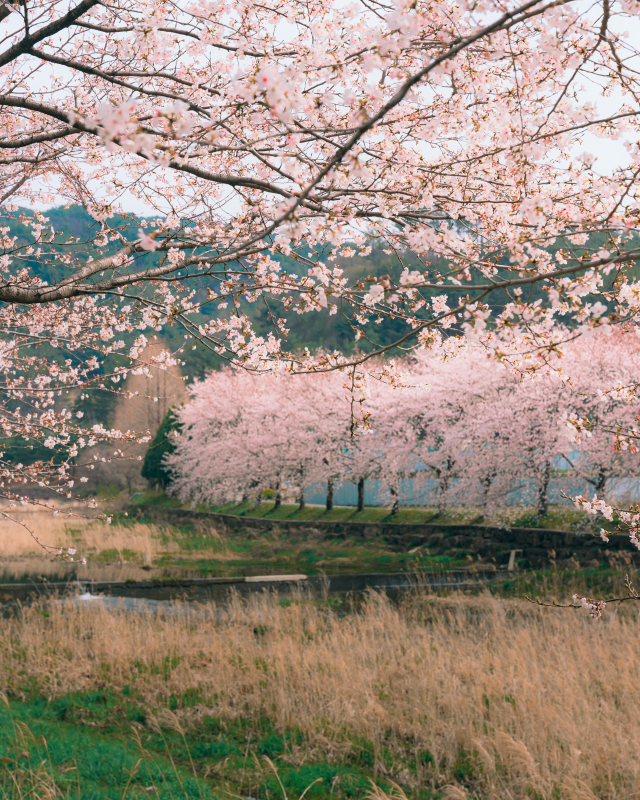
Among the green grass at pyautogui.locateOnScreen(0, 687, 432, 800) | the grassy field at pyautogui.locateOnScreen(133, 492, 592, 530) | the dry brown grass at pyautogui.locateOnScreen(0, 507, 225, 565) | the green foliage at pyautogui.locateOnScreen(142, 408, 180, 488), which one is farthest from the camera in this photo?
the green foliage at pyautogui.locateOnScreen(142, 408, 180, 488)

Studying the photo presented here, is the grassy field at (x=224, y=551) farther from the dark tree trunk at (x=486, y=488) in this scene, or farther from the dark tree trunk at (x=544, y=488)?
the dark tree trunk at (x=486, y=488)

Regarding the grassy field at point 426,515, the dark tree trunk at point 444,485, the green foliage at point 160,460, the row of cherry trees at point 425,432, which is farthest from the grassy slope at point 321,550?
the green foliage at point 160,460

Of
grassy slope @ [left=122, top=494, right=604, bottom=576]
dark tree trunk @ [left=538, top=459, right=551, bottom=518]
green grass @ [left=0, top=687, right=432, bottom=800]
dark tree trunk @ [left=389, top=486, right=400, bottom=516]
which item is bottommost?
grassy slope @ [left=122, top=494, right=604, bottom=576]

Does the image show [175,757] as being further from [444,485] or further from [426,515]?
[426,515]

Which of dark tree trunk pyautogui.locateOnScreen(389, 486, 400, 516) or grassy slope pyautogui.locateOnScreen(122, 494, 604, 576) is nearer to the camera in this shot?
grassy slope pyautogui.locateOnScreen(122, 494, 604, 576)

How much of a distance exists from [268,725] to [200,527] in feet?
Result: 78.6

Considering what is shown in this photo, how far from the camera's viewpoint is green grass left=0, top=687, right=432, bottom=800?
510cm

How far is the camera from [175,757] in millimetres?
6246

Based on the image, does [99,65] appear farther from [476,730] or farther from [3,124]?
[476,730]

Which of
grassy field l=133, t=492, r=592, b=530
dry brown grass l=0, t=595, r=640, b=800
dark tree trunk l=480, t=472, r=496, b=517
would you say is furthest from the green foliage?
dry brown grass l=0, t=595, r=640, b=800

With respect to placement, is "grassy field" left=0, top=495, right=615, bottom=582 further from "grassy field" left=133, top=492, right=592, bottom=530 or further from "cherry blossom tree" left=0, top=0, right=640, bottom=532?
"cherry blossom tree" left=0, top=0, right=640, bottom=532

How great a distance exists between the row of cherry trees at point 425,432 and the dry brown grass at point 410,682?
4362 millimetres

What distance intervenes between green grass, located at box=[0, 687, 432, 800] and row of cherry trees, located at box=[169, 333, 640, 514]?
6.16m

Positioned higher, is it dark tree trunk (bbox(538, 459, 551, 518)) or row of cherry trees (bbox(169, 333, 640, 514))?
row of cherry trees (bbox(169, 333, 640, 514))
